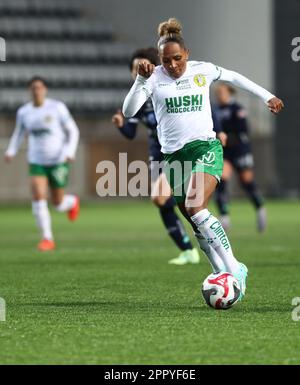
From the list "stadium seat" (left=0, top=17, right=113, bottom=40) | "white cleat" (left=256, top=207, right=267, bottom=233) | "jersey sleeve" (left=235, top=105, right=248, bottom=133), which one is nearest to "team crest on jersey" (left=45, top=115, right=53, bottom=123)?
"white cleat" (left=256, top=207, right=267, bottom=233)

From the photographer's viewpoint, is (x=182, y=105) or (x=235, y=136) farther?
(x=235, y=136)

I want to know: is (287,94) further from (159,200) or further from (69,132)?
(159,200)

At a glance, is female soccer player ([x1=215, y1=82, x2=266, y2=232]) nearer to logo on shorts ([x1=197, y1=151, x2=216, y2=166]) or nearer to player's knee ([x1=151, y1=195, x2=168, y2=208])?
player's knee ([x1=151, y1=195, x2=168, y2=208])

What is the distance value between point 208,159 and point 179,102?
1.36ft

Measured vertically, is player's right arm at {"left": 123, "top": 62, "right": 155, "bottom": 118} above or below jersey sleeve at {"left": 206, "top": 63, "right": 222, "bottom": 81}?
below

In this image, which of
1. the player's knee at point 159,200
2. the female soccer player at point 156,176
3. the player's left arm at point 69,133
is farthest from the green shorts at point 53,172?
the player's knee at point 159,200

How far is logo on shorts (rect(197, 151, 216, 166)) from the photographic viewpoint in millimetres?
7055

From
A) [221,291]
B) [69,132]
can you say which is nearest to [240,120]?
[69,132]

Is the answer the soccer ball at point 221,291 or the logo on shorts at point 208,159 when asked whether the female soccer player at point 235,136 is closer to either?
the logo on shorts at point 208,159

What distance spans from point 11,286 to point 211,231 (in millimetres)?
2217

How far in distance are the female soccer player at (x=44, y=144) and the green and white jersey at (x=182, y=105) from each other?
6079mm

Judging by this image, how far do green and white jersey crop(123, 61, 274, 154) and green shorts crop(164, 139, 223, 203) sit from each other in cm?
4

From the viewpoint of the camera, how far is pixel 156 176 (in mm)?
10305
